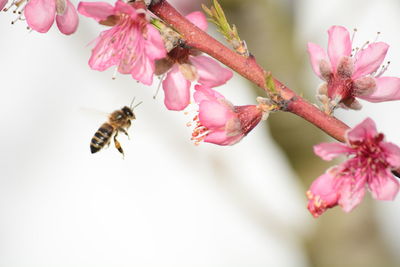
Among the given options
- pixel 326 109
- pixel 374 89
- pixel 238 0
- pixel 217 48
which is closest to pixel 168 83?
pixel 217 48

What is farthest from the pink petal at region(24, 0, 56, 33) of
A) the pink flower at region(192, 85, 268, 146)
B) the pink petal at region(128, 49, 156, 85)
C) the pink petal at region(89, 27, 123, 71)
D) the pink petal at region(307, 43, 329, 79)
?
the pink petal at region(307, 43, 329, 79)

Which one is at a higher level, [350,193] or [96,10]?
[96,10]

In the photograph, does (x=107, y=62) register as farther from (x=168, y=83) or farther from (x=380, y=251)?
(x=380, y=251)

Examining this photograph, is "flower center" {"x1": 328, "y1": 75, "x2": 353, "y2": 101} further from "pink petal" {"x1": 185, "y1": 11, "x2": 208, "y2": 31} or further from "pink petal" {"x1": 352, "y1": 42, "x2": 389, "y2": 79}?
"pink petal" {"x1": 185, "y1": 11, "x2": 208, "y2": 31}

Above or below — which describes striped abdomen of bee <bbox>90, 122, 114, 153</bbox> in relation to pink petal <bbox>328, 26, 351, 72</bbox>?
above

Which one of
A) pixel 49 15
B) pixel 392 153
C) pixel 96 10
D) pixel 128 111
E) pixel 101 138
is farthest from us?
pixel 128 111

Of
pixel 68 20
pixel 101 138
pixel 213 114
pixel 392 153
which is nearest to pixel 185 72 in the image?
pixel 213 114

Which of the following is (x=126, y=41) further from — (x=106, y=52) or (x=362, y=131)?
(x=362, y=131)

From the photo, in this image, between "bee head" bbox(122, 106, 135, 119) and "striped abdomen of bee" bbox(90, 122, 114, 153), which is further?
"bee head" bbox(122, 106, 135, 119)
